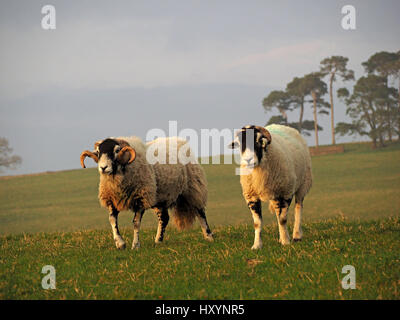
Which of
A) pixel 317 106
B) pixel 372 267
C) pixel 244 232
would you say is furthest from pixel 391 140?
pixel 372 267

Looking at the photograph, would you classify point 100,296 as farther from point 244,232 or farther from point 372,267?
point 244,232

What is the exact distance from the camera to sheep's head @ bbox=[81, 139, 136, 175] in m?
10.5

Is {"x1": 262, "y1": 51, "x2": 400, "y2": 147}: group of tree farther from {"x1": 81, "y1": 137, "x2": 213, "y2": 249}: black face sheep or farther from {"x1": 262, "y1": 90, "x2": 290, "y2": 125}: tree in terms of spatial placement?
{"x1": 81, "y1": 137, "x2": 213, "y2": 249}: black face sheep

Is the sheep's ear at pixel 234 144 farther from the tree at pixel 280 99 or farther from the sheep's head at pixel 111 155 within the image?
the tree at pixel 280 99

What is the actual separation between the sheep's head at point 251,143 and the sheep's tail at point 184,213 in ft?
11.7

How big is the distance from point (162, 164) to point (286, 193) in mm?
3500

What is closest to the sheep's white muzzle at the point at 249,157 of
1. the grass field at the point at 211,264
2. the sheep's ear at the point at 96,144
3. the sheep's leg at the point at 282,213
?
the sheep's leg at the point at 282,213

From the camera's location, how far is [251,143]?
31.7 ft

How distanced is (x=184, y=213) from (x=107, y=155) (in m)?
3.52

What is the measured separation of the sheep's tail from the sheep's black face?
2966 mm

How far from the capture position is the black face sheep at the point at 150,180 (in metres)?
11.0

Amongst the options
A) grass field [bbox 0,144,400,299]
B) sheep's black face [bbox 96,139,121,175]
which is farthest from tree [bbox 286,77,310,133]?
sheep's black face [bbox 96,139,121,175]

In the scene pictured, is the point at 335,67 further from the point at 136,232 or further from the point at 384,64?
the point at 136,232

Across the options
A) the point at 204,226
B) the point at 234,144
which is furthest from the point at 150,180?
the point at 234,144
